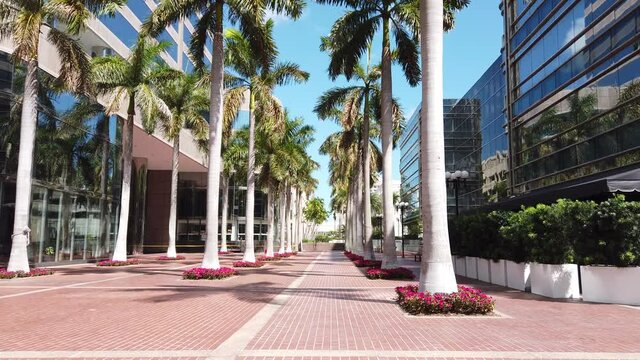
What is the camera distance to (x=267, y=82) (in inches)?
1069

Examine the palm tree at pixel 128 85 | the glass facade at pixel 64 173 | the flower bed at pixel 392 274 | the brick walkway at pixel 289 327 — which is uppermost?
the palm tree at pixel 128 85

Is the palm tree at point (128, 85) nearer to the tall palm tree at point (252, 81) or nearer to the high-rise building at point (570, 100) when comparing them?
the tall palm tree at point (252, 81)

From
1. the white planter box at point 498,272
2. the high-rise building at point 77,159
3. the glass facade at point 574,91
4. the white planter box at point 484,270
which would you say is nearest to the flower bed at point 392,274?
the white planter box at point 484,270

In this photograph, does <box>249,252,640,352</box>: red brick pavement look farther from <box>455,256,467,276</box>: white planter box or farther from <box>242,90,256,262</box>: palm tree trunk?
<box>242,90,256,262</box>: palm tree trunk

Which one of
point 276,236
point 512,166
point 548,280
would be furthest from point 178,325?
point 276,236

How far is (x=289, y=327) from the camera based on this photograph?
8.87 metres

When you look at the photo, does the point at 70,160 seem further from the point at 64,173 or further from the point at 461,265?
the point at 461,265

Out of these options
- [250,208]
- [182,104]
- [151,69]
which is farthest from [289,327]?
[182,104]

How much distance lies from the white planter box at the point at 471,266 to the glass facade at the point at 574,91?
6.90 meters

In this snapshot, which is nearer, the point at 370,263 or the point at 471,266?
the point at 471,266

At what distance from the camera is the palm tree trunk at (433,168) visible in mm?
11164

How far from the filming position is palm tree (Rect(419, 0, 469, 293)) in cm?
1116

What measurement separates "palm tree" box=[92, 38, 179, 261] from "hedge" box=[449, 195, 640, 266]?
19.6m

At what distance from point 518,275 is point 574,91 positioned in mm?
13580
